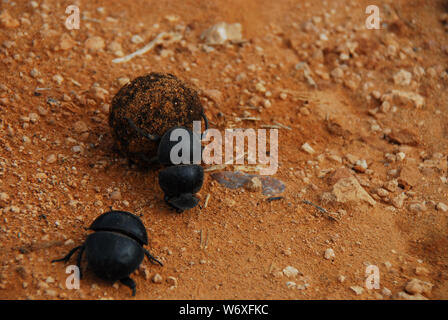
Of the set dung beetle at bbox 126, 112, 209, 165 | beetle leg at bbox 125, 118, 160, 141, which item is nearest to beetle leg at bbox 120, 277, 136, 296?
dung beetle at bbox 126, 112, 209, 165

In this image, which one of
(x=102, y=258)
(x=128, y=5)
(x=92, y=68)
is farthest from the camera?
(x=128, y=5)

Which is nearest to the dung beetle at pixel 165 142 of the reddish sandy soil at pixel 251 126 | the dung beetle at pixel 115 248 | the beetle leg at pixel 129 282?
the reddish sandy soil at pixel 251 126

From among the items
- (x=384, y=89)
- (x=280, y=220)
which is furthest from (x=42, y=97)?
(x=384, y=89)

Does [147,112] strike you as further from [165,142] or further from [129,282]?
[129,282]

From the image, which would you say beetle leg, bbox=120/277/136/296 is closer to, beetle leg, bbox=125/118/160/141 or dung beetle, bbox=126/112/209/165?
dung beetle, bbox=126/112/209/165

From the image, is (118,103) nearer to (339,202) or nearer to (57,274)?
(57,274)

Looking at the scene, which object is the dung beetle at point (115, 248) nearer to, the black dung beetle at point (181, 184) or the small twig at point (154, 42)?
the black dung beetle at point (181, 184)
